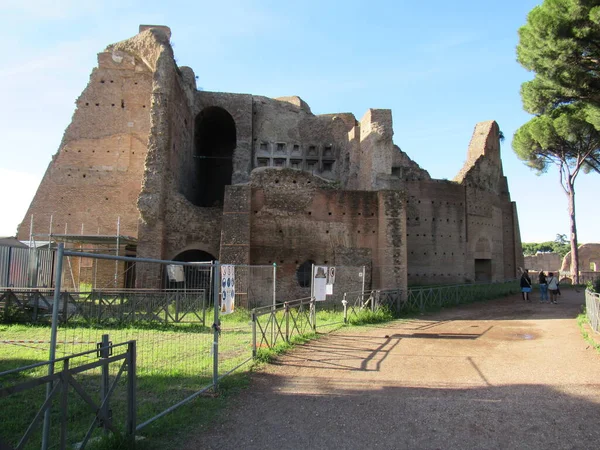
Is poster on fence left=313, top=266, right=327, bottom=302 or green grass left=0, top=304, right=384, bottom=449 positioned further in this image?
poster on fence left=313, top=266, right=327, bottom=302

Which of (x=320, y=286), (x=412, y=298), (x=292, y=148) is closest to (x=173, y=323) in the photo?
(x=320, y=286)

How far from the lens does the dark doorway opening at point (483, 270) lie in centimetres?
2475

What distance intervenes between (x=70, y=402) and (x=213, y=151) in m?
21.9

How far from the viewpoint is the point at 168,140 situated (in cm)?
1698

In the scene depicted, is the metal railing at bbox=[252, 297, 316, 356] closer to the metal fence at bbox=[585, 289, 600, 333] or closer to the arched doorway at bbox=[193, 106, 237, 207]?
the metal fence at bbox=[585, 289, 600, 333]

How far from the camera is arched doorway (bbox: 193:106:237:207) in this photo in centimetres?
2350

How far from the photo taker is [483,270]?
24.8 m

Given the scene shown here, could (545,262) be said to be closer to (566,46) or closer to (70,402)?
(566,46)

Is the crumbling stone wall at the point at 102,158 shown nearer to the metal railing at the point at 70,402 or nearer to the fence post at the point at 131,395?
the metal railing at the point at 70,402

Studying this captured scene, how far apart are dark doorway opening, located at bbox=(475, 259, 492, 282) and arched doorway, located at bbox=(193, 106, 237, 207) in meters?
13.7

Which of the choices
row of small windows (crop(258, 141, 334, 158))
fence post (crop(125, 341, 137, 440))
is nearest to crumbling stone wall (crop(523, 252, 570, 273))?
row of small windows (crop(258, 141, 334, 158))

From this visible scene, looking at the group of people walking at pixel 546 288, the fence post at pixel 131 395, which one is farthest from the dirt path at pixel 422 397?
the group of people walking at pixel 546 288

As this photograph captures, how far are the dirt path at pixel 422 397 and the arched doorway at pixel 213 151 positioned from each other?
52.7ft

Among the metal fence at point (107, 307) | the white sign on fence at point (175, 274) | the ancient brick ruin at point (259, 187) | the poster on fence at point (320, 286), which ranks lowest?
the metal fence at point (107, 307)
